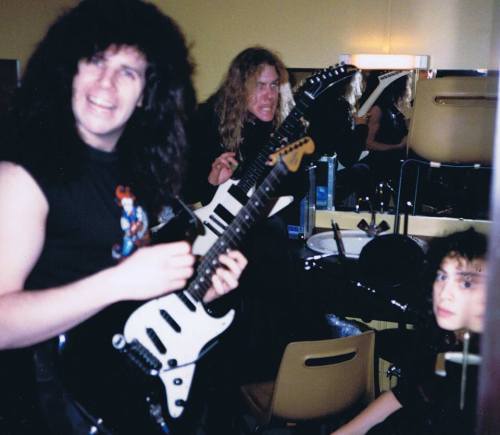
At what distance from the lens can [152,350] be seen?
1.57 meters

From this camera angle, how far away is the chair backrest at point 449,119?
1471 millimetres

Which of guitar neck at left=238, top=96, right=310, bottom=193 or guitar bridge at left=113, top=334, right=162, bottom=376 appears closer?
guitar bridge at left=113, top=334, right=162, bottom=376

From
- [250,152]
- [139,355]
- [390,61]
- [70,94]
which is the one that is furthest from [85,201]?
[390,61]

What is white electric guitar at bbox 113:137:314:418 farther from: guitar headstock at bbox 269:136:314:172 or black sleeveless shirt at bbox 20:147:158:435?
black sleeveless shirt at bbox 20:147:158:435

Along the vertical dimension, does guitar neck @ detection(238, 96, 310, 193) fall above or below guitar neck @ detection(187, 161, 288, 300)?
above

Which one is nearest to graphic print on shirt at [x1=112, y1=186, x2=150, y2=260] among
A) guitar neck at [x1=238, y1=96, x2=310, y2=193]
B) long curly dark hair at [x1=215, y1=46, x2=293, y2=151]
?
guitar neck at [x1=238, y1=96, x2=310, y2=193]

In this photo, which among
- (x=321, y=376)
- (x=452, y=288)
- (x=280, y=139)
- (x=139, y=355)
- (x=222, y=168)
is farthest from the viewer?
(x=222, y=168)

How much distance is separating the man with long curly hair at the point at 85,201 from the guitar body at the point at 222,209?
80 centimetres

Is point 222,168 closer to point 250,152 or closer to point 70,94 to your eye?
point 250,152

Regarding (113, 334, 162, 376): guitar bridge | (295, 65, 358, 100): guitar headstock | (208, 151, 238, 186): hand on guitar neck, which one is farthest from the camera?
(208, 151, 238, 186): hand on guitar neck

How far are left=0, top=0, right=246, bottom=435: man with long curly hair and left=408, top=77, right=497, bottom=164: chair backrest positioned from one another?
690 mm

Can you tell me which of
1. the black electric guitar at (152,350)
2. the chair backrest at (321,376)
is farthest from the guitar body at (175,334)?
the chair backrest at (321,376)

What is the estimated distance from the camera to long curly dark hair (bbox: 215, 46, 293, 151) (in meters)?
2.69

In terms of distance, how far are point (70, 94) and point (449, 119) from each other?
1.06 m
